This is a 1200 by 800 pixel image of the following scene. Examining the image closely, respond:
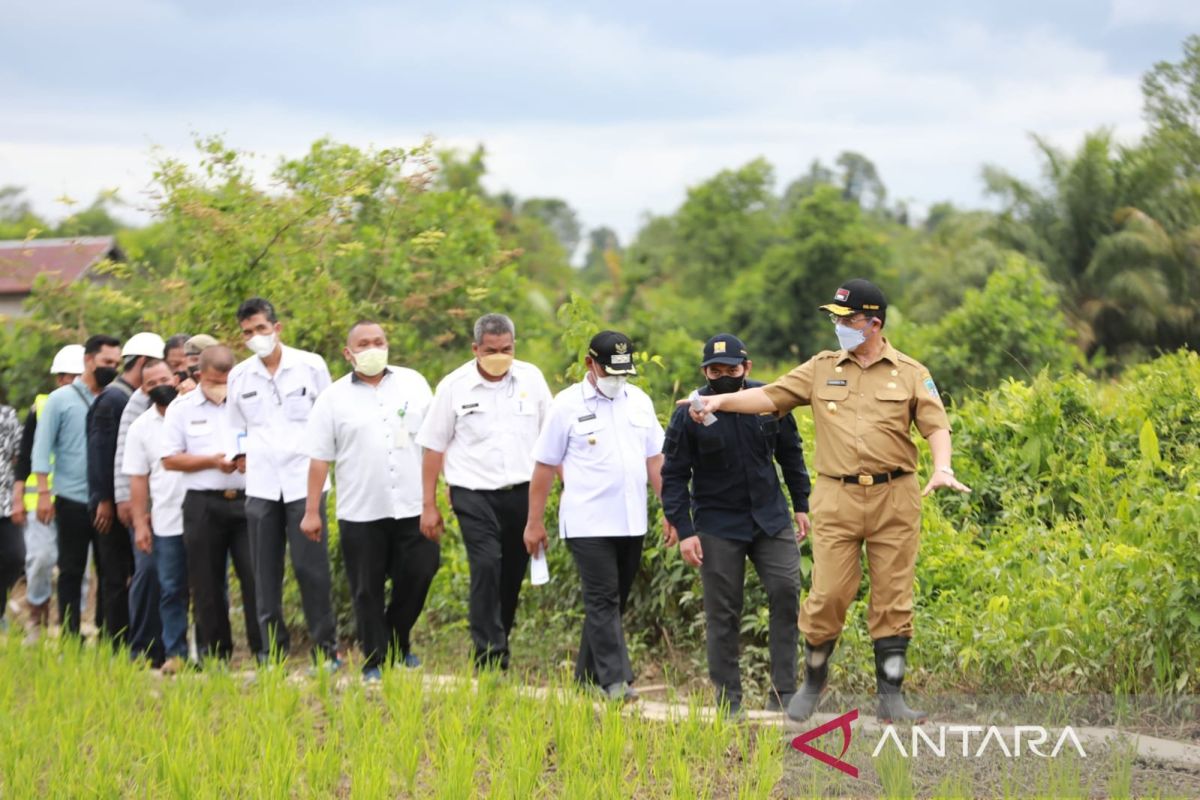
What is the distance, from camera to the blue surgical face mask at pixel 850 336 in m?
6.05

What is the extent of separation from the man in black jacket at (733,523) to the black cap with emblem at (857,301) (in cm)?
64

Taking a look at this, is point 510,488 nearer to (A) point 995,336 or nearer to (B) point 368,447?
(B) point 368,447

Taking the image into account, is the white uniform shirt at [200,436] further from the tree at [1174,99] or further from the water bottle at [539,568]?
the tree at [1174,99]

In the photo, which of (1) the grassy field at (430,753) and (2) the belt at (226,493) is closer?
(1) the grassy field at (430,753)

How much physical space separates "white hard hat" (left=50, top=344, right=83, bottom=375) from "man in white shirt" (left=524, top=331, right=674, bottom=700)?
4.27 meters

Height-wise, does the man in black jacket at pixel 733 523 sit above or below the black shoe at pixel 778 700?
above

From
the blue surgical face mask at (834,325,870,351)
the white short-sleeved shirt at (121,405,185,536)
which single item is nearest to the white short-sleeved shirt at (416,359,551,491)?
the white short-sleeved shirt at (121,405,185,536)

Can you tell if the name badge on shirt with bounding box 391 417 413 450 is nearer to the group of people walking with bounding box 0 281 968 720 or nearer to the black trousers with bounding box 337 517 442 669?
the group of people walking with bounding box 0 281 968 720

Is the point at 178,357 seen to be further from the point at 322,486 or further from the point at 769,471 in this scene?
the point at 769,471

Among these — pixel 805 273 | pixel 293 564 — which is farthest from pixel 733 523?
pixel 805 273

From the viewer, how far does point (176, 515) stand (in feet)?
27.7

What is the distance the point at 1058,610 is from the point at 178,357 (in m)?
5.49

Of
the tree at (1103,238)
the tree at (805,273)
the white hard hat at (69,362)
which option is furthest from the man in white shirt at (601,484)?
the tree at (805,273)

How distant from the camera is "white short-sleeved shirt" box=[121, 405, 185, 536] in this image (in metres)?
8.44
